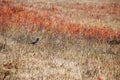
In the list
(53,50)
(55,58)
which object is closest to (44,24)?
(53,50)

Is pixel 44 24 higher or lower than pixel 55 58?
higher

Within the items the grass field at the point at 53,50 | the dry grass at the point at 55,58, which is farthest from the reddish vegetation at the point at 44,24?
the dry grass at the point at 55,58

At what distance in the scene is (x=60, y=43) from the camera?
13117 millimetres

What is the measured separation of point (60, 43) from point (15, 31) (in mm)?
2052

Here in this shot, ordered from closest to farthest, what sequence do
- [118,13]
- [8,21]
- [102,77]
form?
[102,77] < [8,21] < [118,13]

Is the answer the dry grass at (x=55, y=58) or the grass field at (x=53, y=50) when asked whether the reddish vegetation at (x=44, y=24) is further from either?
the dry grass at (x=55, y=58)

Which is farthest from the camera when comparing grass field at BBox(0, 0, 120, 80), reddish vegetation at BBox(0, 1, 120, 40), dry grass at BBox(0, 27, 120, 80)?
reddish vegetation at BBox(0, 1, 120, 40)

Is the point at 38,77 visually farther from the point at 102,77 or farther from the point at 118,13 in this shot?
the point at 118,13

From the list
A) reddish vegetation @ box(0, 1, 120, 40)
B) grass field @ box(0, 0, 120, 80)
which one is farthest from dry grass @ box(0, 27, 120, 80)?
reddish vegetation @ box(0, 1, 120, 40)

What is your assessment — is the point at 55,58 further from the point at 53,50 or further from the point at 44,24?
the point at 44,24

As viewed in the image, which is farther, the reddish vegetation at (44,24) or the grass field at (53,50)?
the reddish vegetation at (44,24)

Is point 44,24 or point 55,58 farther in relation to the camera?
point 44,24

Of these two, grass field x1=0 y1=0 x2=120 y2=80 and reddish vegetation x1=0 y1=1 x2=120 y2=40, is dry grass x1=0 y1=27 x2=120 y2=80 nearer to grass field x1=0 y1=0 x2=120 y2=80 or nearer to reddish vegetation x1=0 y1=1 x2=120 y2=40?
grass field x1=0 y1=0 x2=120 y2=80

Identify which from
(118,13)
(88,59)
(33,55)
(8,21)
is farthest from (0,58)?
(118,13)
